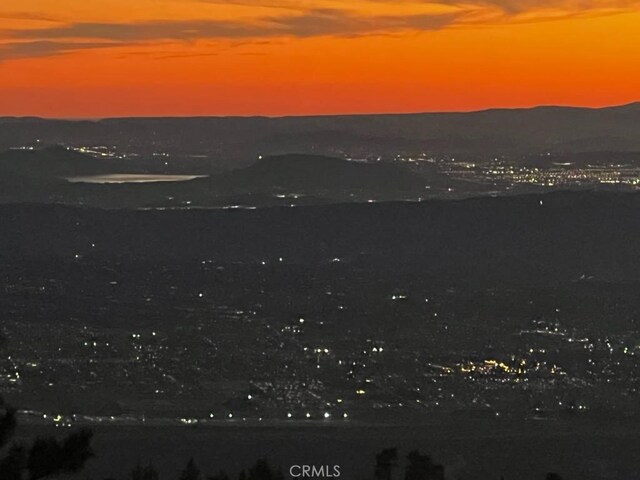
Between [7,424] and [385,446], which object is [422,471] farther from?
[385,446]

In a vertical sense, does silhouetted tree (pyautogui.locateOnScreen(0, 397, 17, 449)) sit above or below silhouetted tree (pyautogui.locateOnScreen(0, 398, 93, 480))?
above

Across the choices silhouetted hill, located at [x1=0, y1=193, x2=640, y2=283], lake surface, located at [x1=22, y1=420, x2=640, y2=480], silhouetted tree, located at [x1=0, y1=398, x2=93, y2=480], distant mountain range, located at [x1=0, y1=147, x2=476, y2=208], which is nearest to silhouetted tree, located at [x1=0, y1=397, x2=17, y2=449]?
silhouetted tree, located at [x1=0, y1=398, x2=93, y2=480]

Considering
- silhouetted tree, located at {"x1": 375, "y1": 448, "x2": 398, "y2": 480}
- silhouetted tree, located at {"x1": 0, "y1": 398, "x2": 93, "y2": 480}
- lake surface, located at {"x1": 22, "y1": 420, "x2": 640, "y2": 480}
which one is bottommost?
lake surface, located at {"x1": 22, "y1": 420, "x2": 640, "y2": 480}

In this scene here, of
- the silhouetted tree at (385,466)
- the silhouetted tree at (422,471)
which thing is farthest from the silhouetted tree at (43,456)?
the silhouetted tree at (385,466)

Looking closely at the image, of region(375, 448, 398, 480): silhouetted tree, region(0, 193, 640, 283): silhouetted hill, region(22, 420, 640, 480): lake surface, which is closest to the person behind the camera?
region(375, 448, 398, 480): silhouetted tree

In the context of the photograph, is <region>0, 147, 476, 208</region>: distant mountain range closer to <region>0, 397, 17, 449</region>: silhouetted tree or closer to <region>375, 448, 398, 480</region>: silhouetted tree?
<region>375, 448, 398, 480</region>: silhouetted tree

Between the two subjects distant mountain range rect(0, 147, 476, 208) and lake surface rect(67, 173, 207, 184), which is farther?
lake surface rect(67, 173, 207, 184)

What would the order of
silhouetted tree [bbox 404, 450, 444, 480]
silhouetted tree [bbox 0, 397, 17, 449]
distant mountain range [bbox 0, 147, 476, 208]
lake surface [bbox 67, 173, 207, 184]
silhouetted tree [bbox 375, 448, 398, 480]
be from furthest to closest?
lake surface [bbox 67, 173, 207, 184]
distant mountain range [bbox 0, 147, 476, 208]
silhouetted tree [bbox 375, 448, 398, 480]
silhouetted tree [bbox 404, 450, 444, 480]
silhouetted tree [bbox 0, 397, 17, 449]

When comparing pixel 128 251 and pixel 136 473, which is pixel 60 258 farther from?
pixel 136 473
